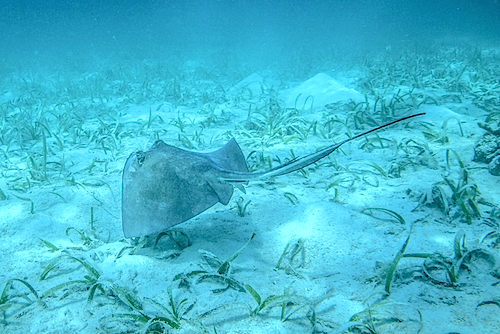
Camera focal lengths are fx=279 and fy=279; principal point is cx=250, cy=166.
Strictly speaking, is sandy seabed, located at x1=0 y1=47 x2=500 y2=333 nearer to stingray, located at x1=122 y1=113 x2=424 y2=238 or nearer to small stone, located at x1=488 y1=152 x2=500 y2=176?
small stone, located at x1=488 y1=152 x2=500 y2=176

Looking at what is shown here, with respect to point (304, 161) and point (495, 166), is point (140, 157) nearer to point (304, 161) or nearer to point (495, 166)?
point (304, 161)

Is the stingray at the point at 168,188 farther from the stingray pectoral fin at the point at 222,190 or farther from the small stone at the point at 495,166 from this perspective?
the small stone at the point at 495,166

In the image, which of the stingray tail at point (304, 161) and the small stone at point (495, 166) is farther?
the small stone at point (495, 166)

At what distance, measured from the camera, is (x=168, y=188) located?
8.44 ft

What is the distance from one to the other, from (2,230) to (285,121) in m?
5.41

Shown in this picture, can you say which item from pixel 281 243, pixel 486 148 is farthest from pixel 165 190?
pixel 486 148

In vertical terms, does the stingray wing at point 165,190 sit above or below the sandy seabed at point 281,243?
above

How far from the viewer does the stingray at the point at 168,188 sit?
2.42 metres

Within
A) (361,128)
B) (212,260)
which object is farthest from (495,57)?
(212,260)

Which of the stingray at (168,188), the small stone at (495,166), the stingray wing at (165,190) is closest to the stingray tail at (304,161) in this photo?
the stingray at (168,188)

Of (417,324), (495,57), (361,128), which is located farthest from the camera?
(495,57)

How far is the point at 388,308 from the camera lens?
2000 millimetres

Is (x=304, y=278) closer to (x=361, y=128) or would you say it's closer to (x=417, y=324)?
(x=417, y=324)

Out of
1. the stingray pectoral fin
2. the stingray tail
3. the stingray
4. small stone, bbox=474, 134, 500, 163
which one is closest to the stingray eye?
the stingray
